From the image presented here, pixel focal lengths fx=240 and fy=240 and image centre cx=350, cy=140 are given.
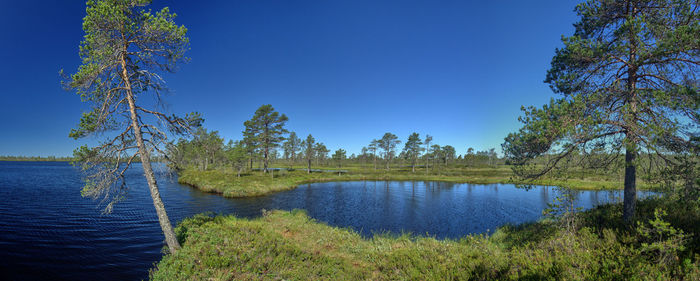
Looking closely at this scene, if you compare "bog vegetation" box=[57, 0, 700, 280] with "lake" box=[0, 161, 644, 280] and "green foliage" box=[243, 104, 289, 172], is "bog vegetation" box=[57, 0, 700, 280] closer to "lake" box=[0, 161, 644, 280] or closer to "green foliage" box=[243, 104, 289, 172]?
"lake" box=[0, 161, 644, 280]

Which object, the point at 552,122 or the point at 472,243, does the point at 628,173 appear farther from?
the point at 472,243

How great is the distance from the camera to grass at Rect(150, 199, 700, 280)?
5.88 metres

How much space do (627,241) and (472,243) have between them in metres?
5.19

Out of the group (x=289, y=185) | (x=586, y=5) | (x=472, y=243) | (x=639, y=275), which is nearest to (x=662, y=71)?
(x=586, y=5)

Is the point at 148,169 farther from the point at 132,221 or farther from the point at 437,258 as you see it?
the point at 132,221

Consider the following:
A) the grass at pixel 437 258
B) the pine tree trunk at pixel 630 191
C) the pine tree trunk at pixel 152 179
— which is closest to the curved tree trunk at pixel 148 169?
the pine tree trunk at pixel 152 179

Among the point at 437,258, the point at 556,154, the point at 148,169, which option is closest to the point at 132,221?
the point at 148,169

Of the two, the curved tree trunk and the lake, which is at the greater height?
the curved tree trunk

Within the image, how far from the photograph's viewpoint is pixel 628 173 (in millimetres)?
9117

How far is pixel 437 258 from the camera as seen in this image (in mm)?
9109

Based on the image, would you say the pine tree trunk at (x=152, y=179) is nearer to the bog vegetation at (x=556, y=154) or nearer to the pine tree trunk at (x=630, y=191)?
the bog vegetation at (x=556, y=154)

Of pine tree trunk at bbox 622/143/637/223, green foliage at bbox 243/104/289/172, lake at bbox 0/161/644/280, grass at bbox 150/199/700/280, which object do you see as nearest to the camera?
grass at bbox 150/199/700/280

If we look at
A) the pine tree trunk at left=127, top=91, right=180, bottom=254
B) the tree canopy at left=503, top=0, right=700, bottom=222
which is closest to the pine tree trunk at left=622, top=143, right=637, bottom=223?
the tree canopy at left=503, top=0, right=700, bottom=222

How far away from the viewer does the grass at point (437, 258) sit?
5.88 m
